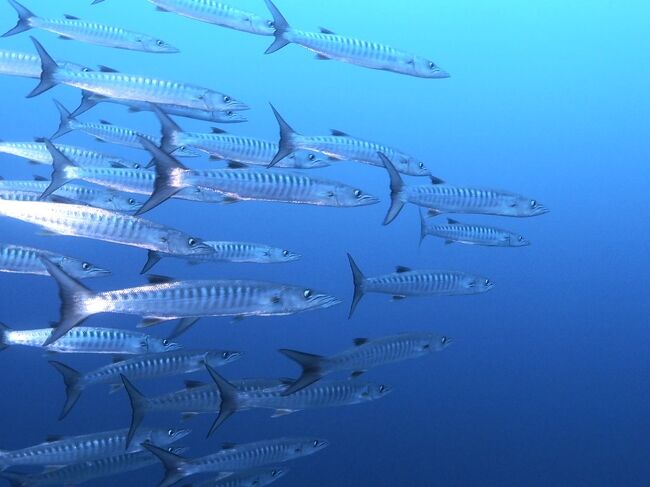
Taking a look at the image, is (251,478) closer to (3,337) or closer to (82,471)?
(82,471)

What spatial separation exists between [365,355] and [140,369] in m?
1.87

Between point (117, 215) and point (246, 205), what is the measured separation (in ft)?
45.8

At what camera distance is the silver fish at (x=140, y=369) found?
18.7 feet

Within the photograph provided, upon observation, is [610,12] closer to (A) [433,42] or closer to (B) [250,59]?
(A) [433,42]

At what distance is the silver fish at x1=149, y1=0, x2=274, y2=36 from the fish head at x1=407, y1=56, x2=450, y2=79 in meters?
1.36

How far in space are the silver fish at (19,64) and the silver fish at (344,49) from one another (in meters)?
1.92

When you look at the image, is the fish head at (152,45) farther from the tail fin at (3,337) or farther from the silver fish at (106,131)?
the tail fin at (3,337)

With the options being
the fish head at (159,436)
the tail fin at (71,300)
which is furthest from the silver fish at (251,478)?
the tail fin at (71,300)

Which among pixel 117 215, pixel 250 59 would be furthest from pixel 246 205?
pixel 117 215

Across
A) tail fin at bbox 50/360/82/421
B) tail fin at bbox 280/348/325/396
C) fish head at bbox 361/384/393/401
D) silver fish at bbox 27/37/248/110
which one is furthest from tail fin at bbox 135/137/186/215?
fish head at bbox 361/384/393/401

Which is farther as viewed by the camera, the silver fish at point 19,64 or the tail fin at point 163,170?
the silver fish at point 19,64

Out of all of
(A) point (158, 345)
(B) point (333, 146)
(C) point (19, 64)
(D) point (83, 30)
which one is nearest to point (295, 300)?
(A) point (158, 345)

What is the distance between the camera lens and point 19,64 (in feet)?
20.8

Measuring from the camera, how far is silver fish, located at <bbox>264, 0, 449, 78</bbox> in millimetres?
6117
